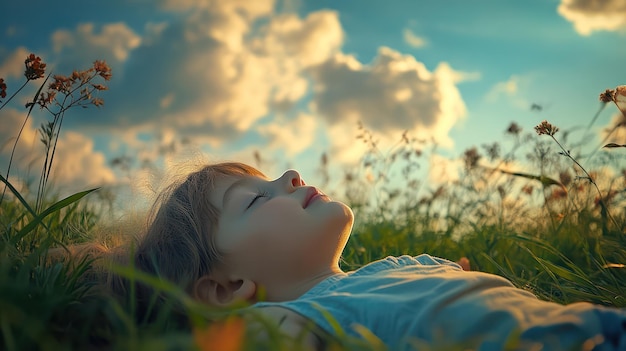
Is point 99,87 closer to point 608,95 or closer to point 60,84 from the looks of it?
point 60,84

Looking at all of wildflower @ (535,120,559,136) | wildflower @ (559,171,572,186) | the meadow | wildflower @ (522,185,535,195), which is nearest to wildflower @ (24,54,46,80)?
the meadow

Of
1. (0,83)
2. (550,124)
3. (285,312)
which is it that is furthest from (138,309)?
(550,124)

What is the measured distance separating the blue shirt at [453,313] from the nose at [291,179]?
519 millimetres

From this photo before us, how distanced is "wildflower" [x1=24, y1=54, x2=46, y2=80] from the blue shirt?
139 centimetres

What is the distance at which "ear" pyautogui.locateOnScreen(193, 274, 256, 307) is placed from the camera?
2.36 metres

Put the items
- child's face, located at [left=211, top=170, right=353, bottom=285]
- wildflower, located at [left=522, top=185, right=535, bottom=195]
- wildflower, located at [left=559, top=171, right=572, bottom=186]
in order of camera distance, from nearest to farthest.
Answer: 1. child's face, located at [left=211, top=170, right=353, bottom=285]
2. wildflower, located at [left=559, top=171, right=572, bottom=186]
3. wildflower, located at [left=522, top=185, right=535, bottom=195]

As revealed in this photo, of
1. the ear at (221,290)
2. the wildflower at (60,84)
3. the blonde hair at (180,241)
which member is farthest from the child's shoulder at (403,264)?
the wildflower at (60,84)

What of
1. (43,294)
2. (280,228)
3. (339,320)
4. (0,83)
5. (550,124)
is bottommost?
(339,320)

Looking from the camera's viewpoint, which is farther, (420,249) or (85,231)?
(420,249)

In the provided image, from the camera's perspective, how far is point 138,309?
7.18 ft

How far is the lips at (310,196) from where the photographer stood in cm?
248

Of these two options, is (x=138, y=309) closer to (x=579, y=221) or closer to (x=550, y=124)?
(x=550, y=124)

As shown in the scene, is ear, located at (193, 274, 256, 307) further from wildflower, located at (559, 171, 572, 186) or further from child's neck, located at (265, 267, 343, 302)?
wildflower, located at (559, 171, 572, 186)

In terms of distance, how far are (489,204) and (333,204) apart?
2944mm
